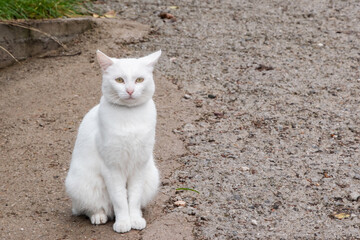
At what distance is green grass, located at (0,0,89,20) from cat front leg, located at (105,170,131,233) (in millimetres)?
3152

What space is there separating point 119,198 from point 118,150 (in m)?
0.30

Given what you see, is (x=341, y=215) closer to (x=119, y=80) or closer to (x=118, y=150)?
(x=118, y=150)

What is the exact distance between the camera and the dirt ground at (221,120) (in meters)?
3.47

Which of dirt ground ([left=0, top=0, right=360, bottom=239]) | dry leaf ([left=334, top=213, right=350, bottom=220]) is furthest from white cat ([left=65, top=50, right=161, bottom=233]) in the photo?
dry leaf ([left=334, top=213, right=350, bottom=220])

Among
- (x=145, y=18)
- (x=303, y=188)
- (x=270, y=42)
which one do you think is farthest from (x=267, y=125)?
(x=145, y=18)

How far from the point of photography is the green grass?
5.74 meters

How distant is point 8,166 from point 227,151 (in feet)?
5.43

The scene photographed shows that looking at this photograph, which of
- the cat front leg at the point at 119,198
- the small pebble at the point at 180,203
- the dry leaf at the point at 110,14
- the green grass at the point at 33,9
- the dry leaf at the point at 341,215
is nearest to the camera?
the cat front leg at the point at 119,198

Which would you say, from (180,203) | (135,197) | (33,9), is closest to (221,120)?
(180,203)

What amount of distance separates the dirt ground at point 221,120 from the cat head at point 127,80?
794 mm

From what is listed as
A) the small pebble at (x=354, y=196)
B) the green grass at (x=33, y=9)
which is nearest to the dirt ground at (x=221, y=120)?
the small pebble at (x=354, y=196)

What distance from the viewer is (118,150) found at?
3.09 meters

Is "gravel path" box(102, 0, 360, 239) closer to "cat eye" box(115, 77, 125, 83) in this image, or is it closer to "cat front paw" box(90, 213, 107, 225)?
"cat front paw" box(90, 213, 107, 225)

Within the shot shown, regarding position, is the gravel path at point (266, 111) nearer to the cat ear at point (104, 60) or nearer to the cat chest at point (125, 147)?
the cat chest at point (125, 147)
